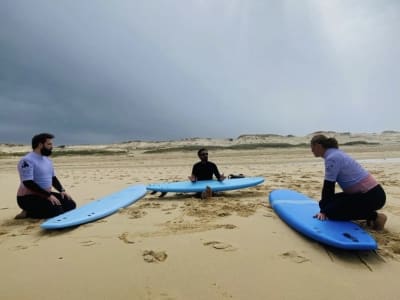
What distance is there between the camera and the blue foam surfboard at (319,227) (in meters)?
2.80

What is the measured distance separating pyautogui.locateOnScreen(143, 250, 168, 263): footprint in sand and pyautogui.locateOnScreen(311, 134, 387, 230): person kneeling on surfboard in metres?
1.79

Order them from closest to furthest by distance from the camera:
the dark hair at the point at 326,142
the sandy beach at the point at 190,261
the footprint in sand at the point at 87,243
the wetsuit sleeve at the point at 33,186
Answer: the sandy beach at the point at 190,261 < the footprint in sand at the point at 87,243 < the dark hair at the point at 326,142 < the wetsuit sleeve at the point at 33,186

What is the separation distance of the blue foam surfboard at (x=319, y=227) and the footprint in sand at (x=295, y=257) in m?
0.31

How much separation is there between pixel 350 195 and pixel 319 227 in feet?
1.92

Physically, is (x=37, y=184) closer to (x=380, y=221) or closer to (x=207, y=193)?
(x=207, y=193)

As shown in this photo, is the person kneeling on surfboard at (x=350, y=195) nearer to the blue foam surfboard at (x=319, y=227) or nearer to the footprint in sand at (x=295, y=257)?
the blue foam surfboard at (x=319, y=227)

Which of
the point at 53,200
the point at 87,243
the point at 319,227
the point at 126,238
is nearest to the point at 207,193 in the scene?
the point at 53,200

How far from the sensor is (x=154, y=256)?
2.82 meters

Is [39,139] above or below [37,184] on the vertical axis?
above

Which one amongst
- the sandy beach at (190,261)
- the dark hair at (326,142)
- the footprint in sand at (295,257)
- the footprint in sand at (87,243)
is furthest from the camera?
the dark hair at (326,142)

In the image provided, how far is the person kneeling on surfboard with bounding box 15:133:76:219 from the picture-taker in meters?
4.39

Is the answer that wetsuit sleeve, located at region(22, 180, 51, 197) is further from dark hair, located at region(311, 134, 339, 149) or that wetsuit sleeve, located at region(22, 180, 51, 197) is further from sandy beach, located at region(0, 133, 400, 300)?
dark hair, located at region(311, 134, 339, 149)

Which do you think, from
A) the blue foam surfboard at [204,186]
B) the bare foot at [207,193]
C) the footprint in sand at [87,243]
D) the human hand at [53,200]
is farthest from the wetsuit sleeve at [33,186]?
the bare foot at [207,193]

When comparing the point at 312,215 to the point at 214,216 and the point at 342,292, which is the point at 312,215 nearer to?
the point at 214,216
